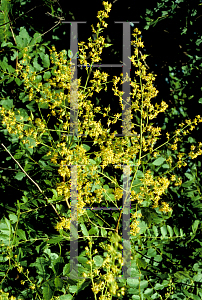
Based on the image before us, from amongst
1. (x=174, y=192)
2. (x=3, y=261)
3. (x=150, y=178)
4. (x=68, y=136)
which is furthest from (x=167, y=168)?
(x=3, y=261)

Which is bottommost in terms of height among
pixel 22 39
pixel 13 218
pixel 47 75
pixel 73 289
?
pixel 73 289

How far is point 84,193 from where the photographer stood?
4.10 feet

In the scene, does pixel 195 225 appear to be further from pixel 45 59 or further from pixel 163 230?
pixel 45 59

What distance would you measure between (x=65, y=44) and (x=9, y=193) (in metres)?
1.34

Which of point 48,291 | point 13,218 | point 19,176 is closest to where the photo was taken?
point 48,291

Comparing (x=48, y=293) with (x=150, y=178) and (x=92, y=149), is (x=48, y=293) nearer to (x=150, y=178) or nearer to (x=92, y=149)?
(x=150, y=178)

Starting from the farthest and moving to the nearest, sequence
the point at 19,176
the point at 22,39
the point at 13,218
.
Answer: the point at 22,39 < the point at 19,176 < the point at 13,218

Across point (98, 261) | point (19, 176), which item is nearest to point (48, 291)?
point (98, 261)

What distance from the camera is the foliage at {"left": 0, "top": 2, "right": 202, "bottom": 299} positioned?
1287mm

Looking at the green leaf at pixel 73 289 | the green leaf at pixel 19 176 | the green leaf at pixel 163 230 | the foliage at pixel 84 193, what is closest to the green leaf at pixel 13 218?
the foliage at pixel 84 193

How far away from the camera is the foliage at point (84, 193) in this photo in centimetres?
129

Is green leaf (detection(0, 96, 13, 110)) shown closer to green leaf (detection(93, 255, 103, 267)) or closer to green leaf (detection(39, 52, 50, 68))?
green leaf (detection(39, 52, 50, 68))

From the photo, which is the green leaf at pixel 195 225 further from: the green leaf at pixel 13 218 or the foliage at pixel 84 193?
the green leaf at pixel 13 218

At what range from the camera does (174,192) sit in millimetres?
1820
